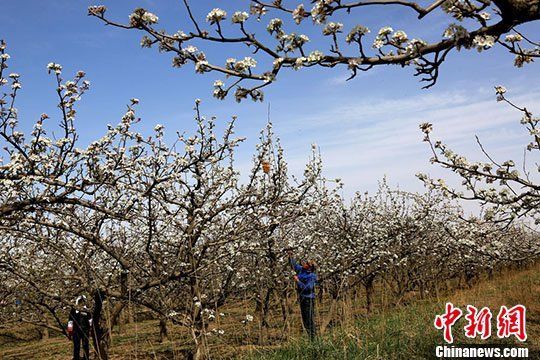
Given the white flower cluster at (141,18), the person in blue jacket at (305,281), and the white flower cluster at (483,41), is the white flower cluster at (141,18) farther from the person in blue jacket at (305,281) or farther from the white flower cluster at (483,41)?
the person in blue jacket at (305,281)

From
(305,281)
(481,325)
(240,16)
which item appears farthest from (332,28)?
(305,281)

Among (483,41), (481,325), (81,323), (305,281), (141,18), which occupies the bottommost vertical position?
(481,325)

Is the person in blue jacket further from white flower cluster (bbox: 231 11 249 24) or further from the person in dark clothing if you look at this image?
white flower cluster (bbox: 231 11 249 24)

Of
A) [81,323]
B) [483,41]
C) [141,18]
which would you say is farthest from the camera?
[81,323]

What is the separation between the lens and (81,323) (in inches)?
311

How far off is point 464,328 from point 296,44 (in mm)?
5297

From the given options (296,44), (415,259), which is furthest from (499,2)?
(415,259)

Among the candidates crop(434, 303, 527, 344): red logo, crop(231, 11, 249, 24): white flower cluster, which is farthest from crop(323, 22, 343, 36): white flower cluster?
crop(434, 303, 527, 344): red logo

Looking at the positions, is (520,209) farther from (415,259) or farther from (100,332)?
(415,259)

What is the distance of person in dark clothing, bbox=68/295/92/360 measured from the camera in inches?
232

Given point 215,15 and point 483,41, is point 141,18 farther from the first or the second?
point 483,41

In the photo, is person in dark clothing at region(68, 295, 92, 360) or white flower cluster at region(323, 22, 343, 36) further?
person in dark clothing at region(68, 295, 92, 360)

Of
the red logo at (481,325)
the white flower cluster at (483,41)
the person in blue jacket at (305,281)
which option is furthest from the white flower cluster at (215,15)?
the person in blue jacket at (305,281)

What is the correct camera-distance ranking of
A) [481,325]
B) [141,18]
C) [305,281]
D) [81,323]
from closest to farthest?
[141,18] → [481,325] → [81,323] → [305,281]
